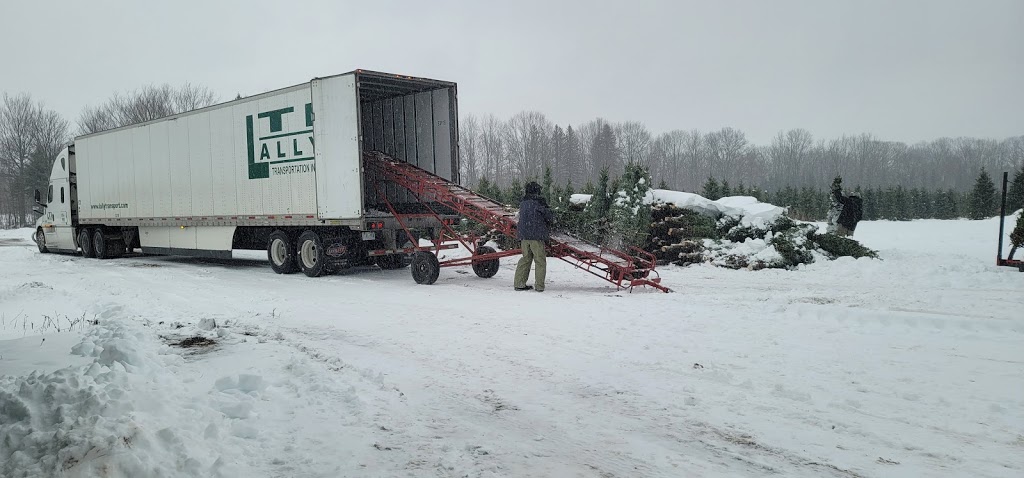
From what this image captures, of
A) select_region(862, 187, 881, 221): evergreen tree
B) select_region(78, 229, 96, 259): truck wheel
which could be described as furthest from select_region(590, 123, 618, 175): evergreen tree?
select_region(78, 229, 96, 259): truck wheel

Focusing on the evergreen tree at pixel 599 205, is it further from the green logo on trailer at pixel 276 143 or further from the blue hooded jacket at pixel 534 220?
the green logo on trailer at pixel 276 143

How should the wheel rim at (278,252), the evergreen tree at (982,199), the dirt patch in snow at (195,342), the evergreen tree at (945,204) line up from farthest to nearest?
the evergreen tree at (945,204), the evergreen tree at (982,199), the wheel rim at (278,252), the dirt patch in snow at (195,342)

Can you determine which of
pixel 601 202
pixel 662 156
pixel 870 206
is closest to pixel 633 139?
pixel 662 156

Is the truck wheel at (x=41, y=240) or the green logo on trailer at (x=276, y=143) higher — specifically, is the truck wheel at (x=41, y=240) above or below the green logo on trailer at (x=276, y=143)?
below

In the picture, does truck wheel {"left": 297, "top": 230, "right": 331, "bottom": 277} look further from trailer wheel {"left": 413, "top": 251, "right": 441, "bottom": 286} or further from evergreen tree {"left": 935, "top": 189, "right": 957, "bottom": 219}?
evergreen tree {"left": 935, "top": 189, "right": 957, "bottom": 219}

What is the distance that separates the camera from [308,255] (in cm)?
1333

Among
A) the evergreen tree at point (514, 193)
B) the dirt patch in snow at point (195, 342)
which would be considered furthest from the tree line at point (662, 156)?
the dirt patch in snow at point (195, 342)

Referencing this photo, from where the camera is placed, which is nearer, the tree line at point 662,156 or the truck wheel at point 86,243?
the truck wheel at point 86,243

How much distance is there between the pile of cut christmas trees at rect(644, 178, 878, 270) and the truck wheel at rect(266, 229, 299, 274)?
8.70 meters

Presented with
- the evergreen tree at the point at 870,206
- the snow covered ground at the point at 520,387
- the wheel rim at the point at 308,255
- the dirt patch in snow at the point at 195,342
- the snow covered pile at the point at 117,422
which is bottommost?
the snow covered ground at the point at 520,387

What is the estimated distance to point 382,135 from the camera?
14.4 metres

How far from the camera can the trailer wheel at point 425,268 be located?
38.9 ft

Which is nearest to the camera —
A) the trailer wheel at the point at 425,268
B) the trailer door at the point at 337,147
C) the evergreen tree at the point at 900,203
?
the trailer door at the point at 337,147

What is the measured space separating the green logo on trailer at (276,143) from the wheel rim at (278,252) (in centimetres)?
152
